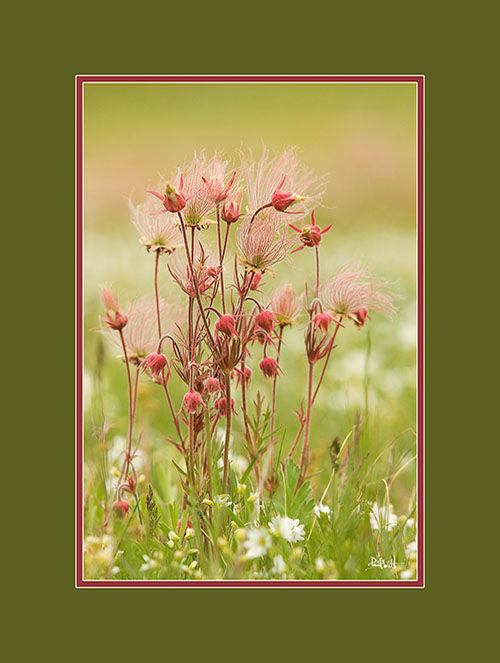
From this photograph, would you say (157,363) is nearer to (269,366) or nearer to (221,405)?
(221,405)

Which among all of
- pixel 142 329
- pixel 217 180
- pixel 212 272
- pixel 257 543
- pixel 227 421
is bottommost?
pixel 257 543

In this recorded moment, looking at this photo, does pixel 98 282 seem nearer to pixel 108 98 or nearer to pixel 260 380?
pixel 108 98

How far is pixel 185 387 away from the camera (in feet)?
13.1

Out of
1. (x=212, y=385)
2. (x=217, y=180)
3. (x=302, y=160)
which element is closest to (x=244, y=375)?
(x=212, y=385)

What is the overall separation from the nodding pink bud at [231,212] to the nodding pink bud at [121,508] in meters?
1.24

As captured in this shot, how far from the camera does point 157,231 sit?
395cm

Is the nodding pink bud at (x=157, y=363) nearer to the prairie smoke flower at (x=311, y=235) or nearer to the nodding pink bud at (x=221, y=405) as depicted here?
the nodding pink bud at (x=221, y=405)

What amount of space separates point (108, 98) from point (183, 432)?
1434mm

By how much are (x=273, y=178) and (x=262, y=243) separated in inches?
11.1

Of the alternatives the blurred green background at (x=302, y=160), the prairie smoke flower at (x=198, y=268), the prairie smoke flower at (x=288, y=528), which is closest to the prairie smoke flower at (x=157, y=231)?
the prairie smoke flower at (x=198, y=268)

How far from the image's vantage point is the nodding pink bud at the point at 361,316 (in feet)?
13.1
